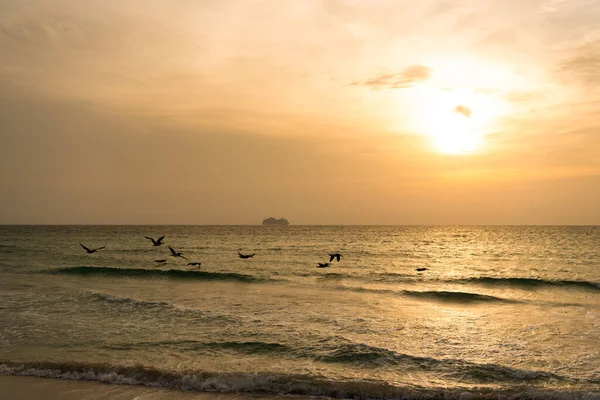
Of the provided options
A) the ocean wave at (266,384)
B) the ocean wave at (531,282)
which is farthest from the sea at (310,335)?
the ocean wave at (531,282)

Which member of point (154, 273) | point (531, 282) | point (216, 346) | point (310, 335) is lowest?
point (154, 273)

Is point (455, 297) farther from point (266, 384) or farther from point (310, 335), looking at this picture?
point (266, 384)

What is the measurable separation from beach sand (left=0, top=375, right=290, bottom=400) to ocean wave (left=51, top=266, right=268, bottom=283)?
71.8 feet

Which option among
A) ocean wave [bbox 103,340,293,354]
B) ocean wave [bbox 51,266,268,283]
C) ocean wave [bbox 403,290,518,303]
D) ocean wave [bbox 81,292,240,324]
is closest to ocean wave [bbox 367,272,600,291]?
ocean wave [bbox 403,290,518,303]

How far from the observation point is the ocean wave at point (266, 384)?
11516 mm

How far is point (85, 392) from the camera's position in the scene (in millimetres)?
11273

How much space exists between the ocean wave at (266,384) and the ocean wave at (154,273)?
21127 mm

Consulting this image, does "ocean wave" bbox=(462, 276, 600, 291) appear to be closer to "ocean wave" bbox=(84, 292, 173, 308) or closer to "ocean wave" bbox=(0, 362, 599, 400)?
"ocean wave" bbox=(84, 292, 173, 308)

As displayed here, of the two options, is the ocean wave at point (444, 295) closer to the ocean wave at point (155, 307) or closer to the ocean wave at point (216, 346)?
the ocean wave at point (155, 307)

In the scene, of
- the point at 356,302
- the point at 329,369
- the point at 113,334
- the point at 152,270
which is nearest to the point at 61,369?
the point at 113,334

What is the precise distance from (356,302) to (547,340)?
9.51 metres

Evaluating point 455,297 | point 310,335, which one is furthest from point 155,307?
point 455,297

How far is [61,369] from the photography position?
12695 millimetres

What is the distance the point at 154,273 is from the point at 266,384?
87.6ft
